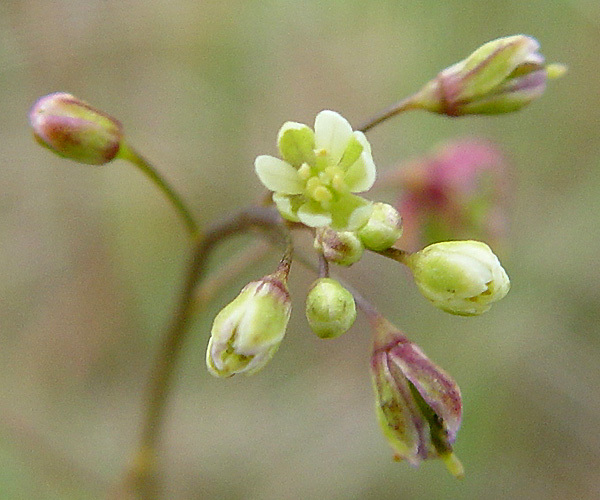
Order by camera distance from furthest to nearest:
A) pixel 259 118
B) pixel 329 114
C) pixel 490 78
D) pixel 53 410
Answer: pixel 259 118, pixel 53 410, pixel 490 78, pixel 329 114

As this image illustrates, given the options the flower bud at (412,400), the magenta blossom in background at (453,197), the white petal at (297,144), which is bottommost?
the magenta blossom in background at (453,197)

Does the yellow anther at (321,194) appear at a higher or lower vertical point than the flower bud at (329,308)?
higher

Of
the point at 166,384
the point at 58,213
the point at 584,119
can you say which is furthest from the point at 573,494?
the point at 58,213

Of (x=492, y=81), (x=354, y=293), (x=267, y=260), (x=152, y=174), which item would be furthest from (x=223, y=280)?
(x=267, y=260)

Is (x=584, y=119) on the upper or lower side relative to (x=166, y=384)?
lower

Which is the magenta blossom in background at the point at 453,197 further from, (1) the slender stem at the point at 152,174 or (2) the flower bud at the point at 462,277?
(2) the flower bud at the point at 462,277

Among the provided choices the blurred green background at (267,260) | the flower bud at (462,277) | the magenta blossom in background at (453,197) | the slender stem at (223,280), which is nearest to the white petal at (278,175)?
the flower bud at (462,277)

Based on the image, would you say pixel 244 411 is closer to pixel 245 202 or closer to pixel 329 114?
pixel 245 202
